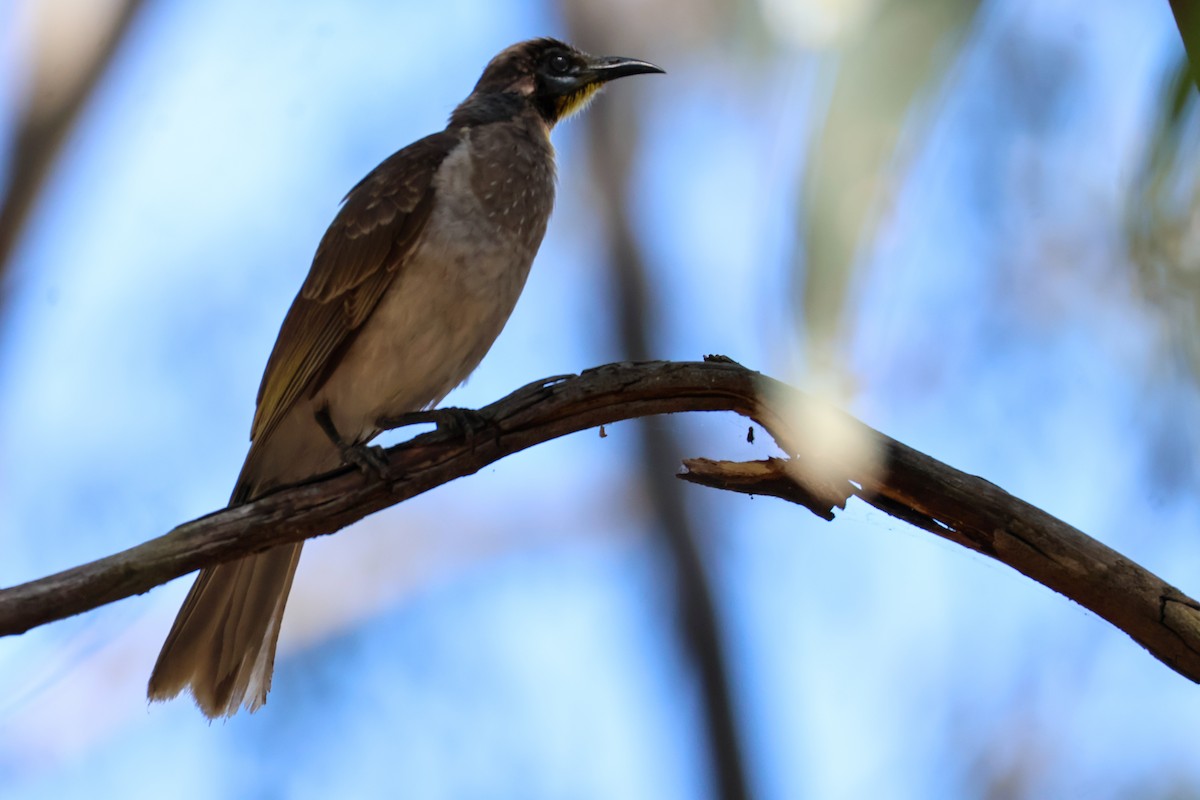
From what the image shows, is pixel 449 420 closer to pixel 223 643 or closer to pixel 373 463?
pixel 373 463

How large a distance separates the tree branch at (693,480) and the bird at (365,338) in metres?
0.95

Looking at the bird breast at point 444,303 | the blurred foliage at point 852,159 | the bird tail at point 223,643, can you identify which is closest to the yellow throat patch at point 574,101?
the bird breast at point 444,303

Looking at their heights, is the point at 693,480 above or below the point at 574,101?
below

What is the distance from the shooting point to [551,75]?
5.61 m

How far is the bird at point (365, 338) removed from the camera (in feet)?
13.3

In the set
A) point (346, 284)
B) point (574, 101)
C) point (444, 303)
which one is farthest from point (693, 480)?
point (574, 101)

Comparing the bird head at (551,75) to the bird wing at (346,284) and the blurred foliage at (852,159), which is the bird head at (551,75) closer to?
the bird wing at (346,284)

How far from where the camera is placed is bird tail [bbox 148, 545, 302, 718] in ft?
13.0

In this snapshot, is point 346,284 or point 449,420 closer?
point 449,420

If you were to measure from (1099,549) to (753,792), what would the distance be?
3.53 meters

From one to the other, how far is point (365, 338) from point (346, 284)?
220mm

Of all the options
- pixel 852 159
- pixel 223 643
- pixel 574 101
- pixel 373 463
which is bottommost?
pixel 852 159

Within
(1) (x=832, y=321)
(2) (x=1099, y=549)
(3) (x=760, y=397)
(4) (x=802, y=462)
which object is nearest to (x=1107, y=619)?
(2) (x=1099, y=549)

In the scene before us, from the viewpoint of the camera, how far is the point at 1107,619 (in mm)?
2625
